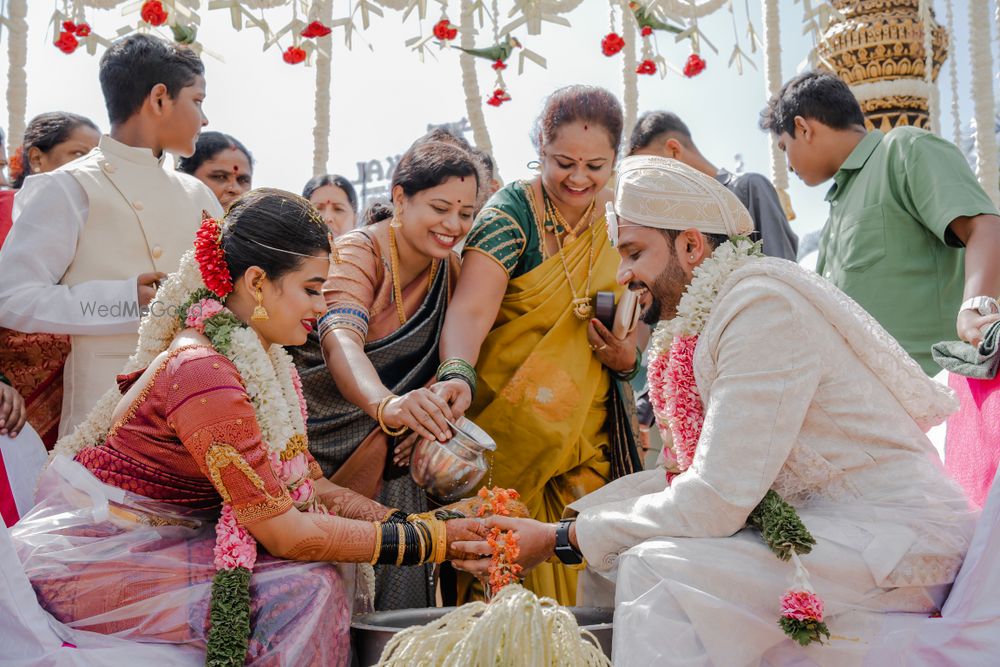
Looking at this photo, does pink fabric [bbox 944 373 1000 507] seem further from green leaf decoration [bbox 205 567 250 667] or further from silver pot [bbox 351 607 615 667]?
green leaf decoration [bbox 205 567 250 667]

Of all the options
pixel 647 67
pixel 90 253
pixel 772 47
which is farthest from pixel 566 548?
pixel 772 47

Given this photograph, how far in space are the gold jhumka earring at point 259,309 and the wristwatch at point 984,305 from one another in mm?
2190

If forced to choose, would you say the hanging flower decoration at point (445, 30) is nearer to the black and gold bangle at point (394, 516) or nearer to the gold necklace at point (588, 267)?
the gold necklace at point (588, 267)

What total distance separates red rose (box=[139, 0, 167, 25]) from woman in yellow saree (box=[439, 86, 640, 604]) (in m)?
1.53

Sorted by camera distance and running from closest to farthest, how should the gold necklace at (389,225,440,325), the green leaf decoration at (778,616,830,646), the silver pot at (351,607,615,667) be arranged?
the green leaf decoration at (778,616,830,646), the silver pot at (351,607,615,667), the gold necklace at (389,225,440,325)

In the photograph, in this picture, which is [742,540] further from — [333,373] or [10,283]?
[10,283]

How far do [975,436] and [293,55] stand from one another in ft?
10.6

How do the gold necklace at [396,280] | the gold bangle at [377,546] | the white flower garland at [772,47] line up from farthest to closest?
1. the white flower garland at [772,47]
2. the gold necklace at [396,280]
3. the gold bangle at [377,546]

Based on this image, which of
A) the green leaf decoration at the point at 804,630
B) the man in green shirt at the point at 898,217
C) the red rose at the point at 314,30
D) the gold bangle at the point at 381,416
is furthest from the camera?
the red rose at the point at 314,30

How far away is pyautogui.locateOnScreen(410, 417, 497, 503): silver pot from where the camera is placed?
3.22 metres

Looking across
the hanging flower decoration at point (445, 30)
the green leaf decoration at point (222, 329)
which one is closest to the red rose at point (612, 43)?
the hanging flower decoration at point (445, 30)

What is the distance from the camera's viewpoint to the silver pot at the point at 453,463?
3.22 meters

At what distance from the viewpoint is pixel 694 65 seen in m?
5.34

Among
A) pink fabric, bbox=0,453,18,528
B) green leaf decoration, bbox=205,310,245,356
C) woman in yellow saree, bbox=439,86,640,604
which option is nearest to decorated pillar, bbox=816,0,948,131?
woman in yellow saree, bbox=439,86,640,604
